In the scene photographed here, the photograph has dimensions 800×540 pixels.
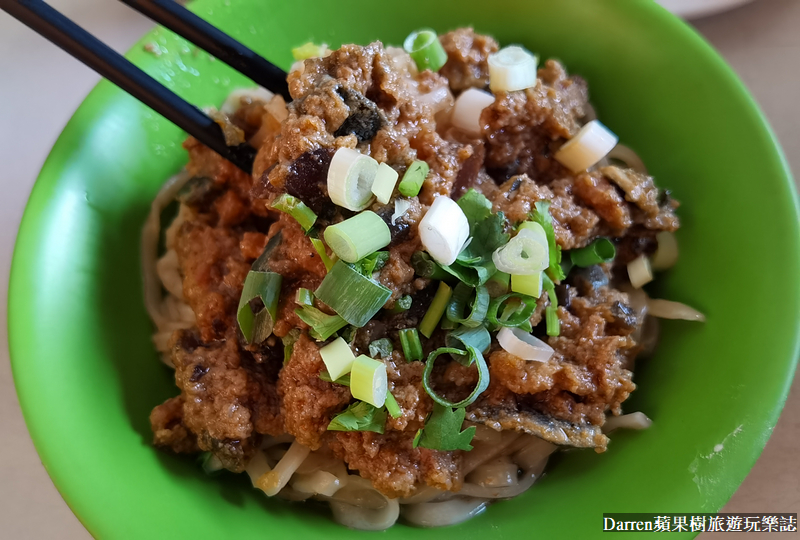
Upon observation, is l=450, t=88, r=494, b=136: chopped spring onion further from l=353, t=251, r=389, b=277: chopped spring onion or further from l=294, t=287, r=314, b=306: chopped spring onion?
l=294, t=287, r=314, b=306: chopped spring onion

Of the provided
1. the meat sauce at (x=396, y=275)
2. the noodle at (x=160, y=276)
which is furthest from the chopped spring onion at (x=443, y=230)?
the noodle at (x=160, y=276)

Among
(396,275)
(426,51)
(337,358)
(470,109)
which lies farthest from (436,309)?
(426,51)

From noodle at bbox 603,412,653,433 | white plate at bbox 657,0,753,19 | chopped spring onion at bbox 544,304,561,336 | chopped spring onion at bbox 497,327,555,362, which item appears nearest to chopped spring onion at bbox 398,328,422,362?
chopped spring onion at bbox 497,327,555,362

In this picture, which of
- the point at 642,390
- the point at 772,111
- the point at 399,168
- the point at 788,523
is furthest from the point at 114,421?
the point at 772,111

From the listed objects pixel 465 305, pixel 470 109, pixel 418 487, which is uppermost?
pixel 470 109

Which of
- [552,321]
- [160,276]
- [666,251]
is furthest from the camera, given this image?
[160,276]

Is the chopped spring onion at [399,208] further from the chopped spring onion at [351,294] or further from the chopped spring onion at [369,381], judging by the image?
the chopped spring onion at [369,381]

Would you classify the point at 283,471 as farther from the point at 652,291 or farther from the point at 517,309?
the point at 652,291
